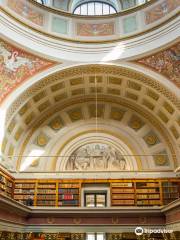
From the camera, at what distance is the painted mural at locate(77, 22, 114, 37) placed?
16688mm

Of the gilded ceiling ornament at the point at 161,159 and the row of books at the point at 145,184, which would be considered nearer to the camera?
the row of books at the point at 145,184

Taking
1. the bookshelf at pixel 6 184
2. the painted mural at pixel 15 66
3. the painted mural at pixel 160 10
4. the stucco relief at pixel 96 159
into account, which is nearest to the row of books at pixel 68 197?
the stucco relief at pixel 96 159

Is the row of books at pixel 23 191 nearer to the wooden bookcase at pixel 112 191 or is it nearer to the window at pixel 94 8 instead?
the wooden bookcase at pixel 112 191

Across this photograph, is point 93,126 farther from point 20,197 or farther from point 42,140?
point 20,197

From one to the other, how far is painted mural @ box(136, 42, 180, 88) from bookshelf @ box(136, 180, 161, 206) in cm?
554

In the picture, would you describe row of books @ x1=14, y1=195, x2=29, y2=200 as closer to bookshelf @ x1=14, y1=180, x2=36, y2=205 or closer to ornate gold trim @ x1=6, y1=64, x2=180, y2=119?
bookshelf @ x1=14, y1=180, x2=36, y2=205

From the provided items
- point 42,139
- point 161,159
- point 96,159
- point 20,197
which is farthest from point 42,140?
point 161,159

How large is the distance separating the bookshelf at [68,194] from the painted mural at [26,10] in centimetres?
845

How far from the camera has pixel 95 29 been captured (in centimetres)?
1681

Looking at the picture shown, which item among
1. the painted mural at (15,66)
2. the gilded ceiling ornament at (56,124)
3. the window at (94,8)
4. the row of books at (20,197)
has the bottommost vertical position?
the row of books at (20,197)

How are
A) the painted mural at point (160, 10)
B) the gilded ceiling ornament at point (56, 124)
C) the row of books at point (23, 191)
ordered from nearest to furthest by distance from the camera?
the painted mural at point (160, 10) < the row of books at point (23, 191) < the gilded ceiling ornament at point (56, 124)

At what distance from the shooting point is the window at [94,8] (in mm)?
19000

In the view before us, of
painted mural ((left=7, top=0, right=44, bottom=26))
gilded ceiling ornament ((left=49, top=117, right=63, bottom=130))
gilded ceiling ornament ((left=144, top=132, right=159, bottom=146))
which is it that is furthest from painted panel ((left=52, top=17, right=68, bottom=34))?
gilded ceiling ornament ((left=144, top=132, right=159, bottom=146))

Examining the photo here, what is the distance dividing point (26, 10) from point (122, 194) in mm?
10449
